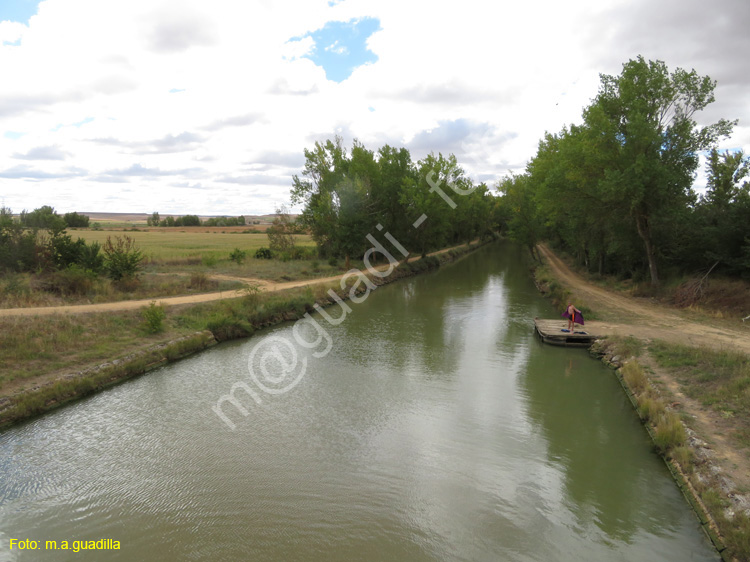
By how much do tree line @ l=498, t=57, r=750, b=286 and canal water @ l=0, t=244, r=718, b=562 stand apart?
974 cm

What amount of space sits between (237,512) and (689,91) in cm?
2416

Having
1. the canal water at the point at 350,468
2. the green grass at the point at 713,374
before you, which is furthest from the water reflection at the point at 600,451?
the green grass at the point at 713,374

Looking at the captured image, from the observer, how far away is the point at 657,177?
65.1 ft

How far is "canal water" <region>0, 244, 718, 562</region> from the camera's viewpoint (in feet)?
22.3

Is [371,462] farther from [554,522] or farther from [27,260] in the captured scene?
[27,260]

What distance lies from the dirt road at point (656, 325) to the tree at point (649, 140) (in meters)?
3.55

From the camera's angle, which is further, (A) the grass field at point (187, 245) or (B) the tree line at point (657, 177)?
(A) the grass field at point (187, 245)

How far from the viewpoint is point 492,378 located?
45.8 feet

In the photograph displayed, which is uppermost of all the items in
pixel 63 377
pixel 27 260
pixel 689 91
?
pixel 689 91

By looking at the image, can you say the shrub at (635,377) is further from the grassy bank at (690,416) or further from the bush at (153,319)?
the bush at (153,319)

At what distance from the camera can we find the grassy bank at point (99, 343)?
38.2 feet

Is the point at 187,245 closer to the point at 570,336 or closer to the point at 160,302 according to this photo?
the point at 160,302

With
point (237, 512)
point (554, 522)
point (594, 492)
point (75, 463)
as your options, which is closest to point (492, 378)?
point (594, 492)

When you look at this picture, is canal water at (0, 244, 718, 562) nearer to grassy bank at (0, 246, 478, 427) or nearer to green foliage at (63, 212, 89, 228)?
grassy bank at (0, 246, 478, 427)
